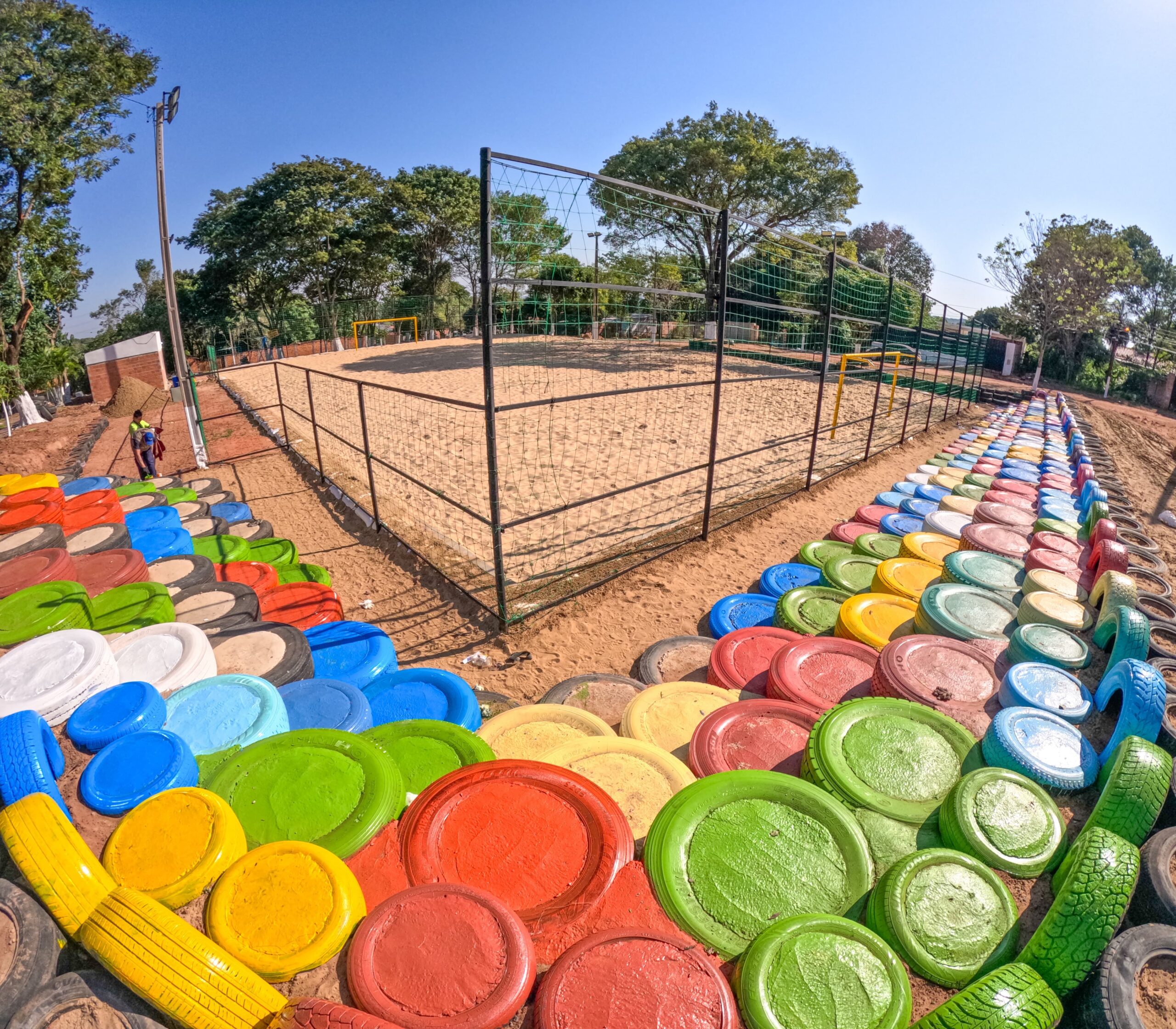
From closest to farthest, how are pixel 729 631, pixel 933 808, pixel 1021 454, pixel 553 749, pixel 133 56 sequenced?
pixel 933 808 → pixel 553 749 → pixel 729 631 → pixel 1021 454 → pixel 133 56

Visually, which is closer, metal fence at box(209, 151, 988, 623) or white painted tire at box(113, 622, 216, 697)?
white painted tire at box(113, 622, 216, 697)

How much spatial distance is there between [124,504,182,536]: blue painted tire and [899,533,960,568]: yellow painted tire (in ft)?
21.7

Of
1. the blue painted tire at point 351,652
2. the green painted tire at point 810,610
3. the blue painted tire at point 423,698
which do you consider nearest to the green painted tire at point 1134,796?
the green painted tire at point 810,610

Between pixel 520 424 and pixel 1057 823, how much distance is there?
1024cm

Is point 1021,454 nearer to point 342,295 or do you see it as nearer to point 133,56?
point 133,56

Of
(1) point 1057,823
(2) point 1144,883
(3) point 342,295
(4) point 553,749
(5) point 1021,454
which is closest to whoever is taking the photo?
(2) point 1144,883

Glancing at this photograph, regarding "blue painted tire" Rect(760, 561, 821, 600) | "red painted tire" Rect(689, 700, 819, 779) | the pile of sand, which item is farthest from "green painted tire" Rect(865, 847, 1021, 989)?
the pile of sand

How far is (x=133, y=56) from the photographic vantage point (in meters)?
18.1

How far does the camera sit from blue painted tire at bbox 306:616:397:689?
13.0 feet

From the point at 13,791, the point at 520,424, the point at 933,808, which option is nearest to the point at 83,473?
the point at 520,424

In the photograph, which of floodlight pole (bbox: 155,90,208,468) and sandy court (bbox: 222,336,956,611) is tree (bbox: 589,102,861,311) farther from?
floodlight pole (bbox: 155,90,208,468)

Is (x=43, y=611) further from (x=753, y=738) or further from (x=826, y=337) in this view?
(x=826, y=337)

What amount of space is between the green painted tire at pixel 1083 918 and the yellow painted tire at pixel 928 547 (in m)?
3.42

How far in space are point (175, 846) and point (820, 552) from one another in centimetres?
539
